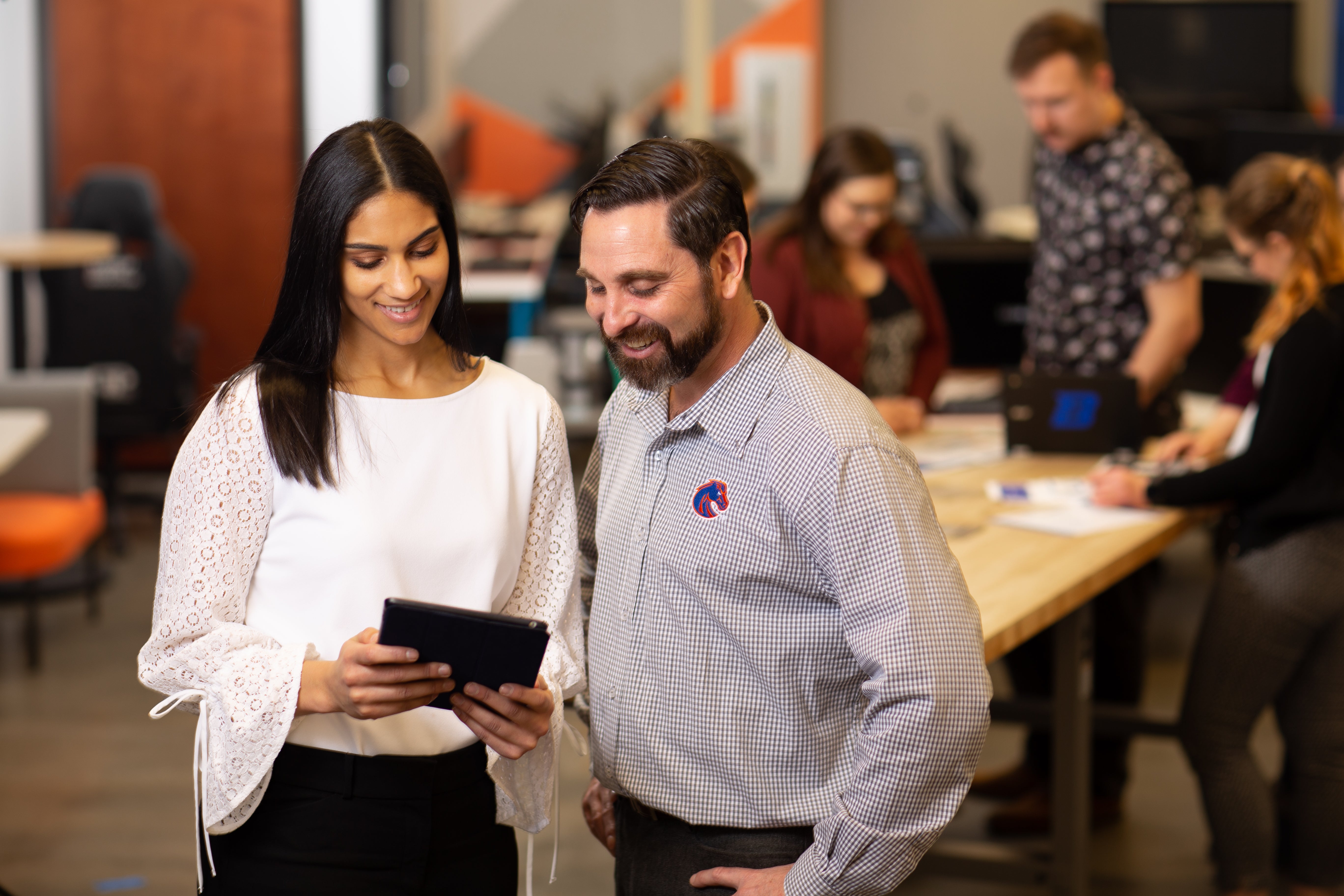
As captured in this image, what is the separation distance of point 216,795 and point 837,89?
8506 millimetres

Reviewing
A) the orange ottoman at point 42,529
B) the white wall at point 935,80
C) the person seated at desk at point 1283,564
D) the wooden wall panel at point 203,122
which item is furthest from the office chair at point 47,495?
the white wall at point 935,80

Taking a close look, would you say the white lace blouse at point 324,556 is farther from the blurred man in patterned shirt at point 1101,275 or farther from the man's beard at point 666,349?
the blurred man in patterned shirt at point 1101,275

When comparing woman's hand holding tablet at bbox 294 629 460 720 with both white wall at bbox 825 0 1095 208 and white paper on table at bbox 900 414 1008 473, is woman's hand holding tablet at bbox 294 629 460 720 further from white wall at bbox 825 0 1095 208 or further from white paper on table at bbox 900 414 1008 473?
white wall at bbox 825 0 1095 208

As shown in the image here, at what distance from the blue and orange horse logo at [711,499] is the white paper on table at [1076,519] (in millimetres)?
1391

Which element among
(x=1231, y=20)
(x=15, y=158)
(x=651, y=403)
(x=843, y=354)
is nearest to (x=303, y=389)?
(x=651, y=403)

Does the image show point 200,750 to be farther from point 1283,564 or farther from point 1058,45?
point 1058,45

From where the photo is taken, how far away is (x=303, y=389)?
1.46m

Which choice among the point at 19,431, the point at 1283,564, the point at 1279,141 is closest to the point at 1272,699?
the point at 1283,564

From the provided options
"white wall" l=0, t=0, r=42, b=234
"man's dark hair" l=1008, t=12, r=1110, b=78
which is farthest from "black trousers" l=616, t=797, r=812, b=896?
"white wall" l=0, t=0, r=42, b=234

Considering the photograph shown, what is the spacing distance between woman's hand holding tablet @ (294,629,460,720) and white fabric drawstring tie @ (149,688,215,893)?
0.14 metres

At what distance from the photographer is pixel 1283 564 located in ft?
8.74

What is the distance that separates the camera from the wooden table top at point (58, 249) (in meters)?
5.55

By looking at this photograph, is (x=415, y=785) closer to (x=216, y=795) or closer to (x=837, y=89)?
(x=216, y=795)

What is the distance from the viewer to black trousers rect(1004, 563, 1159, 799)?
11.2 ft
